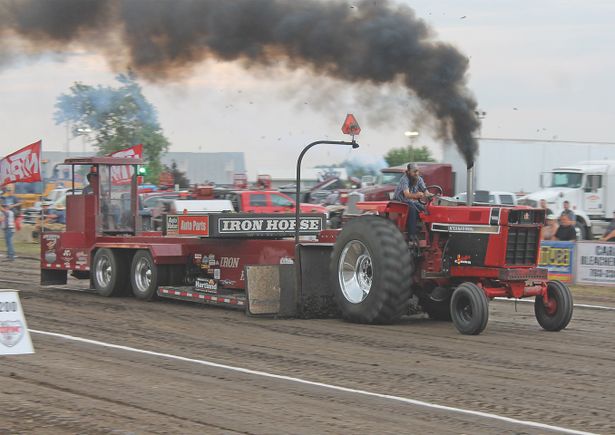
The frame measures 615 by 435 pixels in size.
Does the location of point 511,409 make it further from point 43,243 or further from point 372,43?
point 43,243

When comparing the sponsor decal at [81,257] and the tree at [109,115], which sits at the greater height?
the tree at [109,115]

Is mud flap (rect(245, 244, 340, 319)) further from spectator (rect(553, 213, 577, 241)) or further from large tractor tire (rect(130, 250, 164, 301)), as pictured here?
spectator (rect(553, 213, 577, 241))

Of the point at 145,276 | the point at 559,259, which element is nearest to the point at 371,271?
the point at 145,276

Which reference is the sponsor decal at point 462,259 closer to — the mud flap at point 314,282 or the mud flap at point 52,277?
the mud flap at point 314,282

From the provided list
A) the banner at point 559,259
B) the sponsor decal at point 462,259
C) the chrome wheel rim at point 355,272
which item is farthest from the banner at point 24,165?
the sponsor decal at point 462,259

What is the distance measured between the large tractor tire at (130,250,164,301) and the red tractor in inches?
143

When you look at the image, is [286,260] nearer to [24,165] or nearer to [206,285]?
[206,285]

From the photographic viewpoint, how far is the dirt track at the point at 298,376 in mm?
7180

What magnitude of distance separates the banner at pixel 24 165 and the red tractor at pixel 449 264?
13.8 m

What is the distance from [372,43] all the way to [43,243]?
739 cm

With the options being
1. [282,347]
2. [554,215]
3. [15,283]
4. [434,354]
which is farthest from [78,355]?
[554,215]

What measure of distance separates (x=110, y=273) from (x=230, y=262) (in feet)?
8.51

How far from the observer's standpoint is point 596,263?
1952cm

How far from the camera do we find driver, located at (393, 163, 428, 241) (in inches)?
488
